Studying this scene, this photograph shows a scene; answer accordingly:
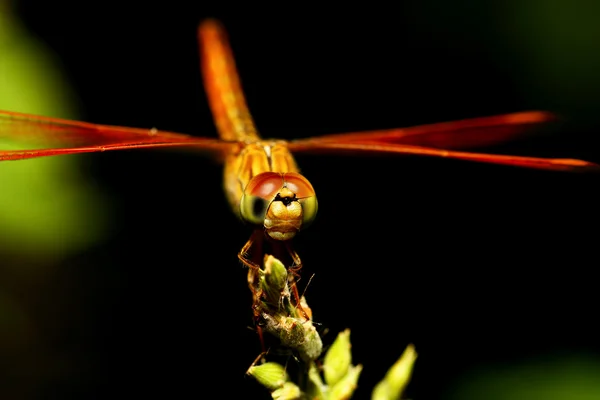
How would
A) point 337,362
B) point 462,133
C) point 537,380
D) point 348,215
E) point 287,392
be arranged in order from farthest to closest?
point 348,215 < point 462,133 < point 537,380 < point 337,362 < point 287,392

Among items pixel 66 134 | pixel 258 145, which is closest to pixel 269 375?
pixel 258 145

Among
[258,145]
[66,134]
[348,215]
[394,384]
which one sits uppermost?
[66,134]

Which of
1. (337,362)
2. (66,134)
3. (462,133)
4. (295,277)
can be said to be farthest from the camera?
(462,133)

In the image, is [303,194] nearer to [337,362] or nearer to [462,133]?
[337,362]

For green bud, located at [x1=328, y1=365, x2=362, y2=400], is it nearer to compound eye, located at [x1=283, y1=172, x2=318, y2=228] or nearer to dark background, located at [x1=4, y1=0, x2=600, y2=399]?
compound eye, located at [x1=283, y1=172, x2=318, y2=228]

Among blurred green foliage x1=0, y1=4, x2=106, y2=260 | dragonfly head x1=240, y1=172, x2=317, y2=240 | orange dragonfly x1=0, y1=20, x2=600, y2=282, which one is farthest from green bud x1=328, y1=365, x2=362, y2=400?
blurred green foliage x1=0, y1=4, x2=106, y2=260

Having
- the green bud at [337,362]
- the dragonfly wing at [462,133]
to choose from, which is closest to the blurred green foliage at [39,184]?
the dragonfly wing at [462,133]

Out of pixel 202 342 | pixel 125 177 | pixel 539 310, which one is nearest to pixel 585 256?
pixel 539 310
